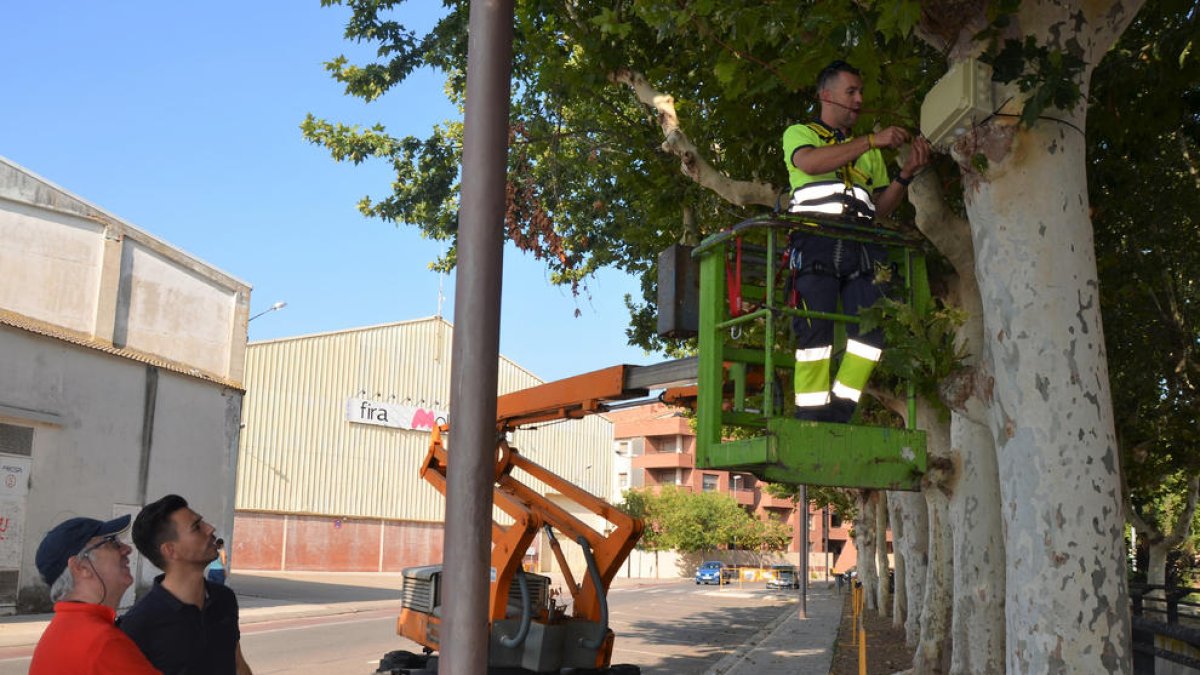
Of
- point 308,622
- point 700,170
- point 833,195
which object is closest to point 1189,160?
point 700,170

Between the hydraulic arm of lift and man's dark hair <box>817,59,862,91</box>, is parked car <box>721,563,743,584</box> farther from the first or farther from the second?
man's dark hair <box>817,59,862,91</box>

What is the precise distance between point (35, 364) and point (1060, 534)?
2328 centimetres

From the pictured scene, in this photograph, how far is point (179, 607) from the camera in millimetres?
4426

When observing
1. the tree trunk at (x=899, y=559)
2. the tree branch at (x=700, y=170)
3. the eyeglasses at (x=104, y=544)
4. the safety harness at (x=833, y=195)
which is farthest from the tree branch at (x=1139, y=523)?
the eyeglasses at (x=104, y=544)

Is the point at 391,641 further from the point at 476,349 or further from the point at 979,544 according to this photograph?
the point at 476,349

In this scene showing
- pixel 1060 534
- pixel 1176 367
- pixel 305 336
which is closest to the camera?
pixel 1060 534

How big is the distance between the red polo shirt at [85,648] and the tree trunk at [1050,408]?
3.77 m

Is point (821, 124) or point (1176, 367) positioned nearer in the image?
point (821, 124)

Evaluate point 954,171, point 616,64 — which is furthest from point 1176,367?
point 616,64

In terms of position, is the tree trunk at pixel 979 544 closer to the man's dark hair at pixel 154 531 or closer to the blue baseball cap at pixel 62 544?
the man's dark hair at pixel 154 531

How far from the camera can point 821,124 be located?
632 centimetres

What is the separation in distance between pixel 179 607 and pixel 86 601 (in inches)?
27.7

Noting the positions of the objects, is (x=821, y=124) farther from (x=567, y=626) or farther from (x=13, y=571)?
(x=13, y=571)

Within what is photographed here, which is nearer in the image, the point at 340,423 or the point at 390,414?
the point at 340,423
